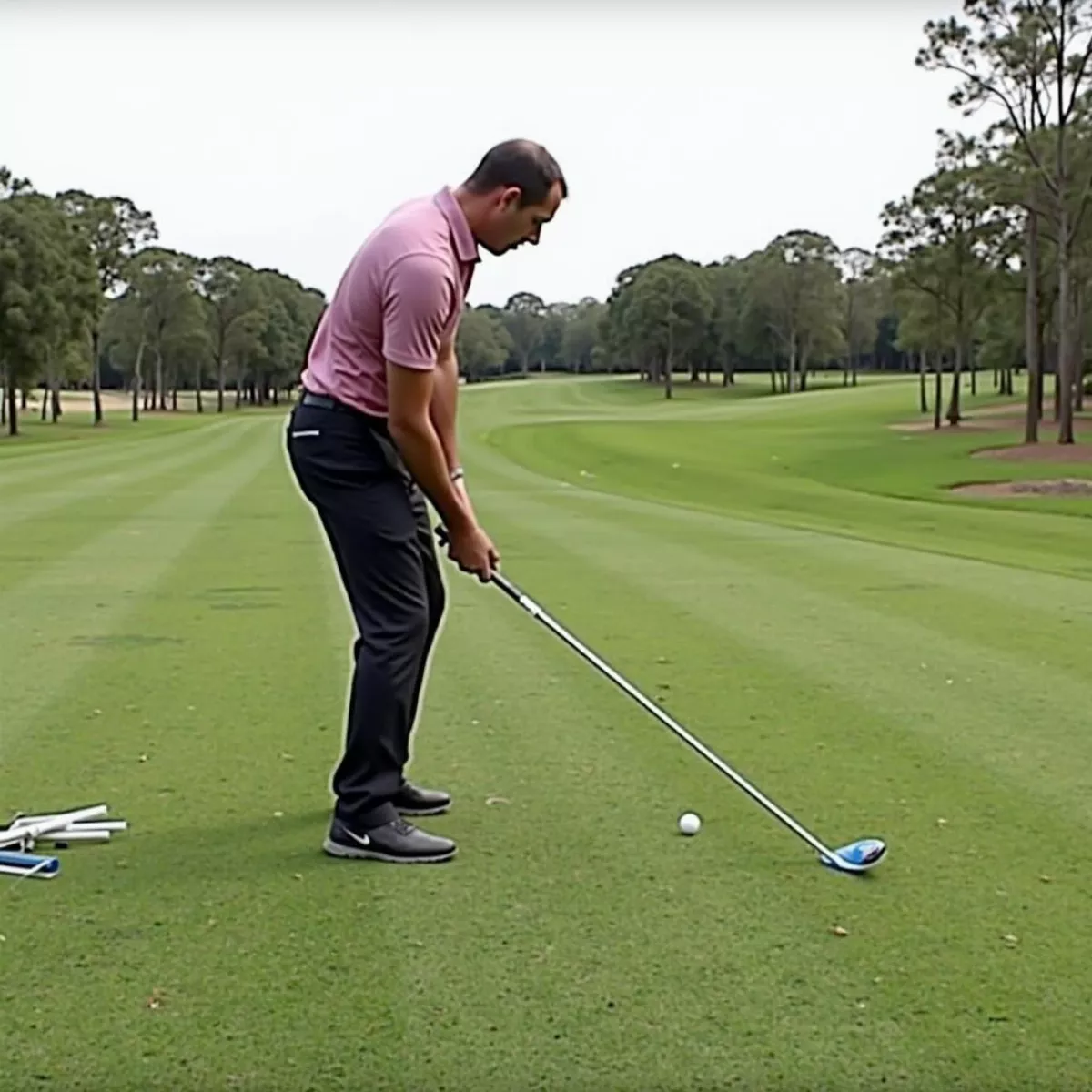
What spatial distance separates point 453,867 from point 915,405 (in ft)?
251

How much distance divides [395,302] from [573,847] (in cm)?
178

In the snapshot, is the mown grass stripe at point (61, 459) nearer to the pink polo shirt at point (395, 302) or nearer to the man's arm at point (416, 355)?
the pink polo shirt at point (395, 302)

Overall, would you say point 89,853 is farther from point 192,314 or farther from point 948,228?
point 192,314

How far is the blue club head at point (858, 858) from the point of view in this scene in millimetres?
4426

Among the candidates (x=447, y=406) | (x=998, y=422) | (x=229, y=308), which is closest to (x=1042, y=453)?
(x=998, y=422)

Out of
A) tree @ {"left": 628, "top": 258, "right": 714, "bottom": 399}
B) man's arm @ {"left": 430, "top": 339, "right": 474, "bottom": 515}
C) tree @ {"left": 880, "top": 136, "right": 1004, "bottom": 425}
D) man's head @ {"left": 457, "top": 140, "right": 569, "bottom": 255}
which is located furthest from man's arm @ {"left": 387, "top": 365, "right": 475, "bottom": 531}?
tree @ {"left": 628, "top": 258, "right": 714, "bottom": 399}

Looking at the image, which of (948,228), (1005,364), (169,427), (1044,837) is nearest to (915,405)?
(1005,364)

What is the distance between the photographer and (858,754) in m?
5.86

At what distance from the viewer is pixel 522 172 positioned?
15.0 ft

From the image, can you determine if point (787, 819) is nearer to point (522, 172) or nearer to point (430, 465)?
point (430, 465)

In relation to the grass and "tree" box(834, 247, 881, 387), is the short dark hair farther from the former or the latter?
"tree" box(834, 247, 881, 387)

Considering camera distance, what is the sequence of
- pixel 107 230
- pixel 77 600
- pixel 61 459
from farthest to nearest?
1. pixel 107 230
2. pixel 61 459
3. pixel 77 600

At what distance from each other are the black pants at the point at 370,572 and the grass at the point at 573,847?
0.30 metres

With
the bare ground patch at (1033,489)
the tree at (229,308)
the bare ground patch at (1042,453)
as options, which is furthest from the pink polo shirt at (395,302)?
the tree at (229,308)
